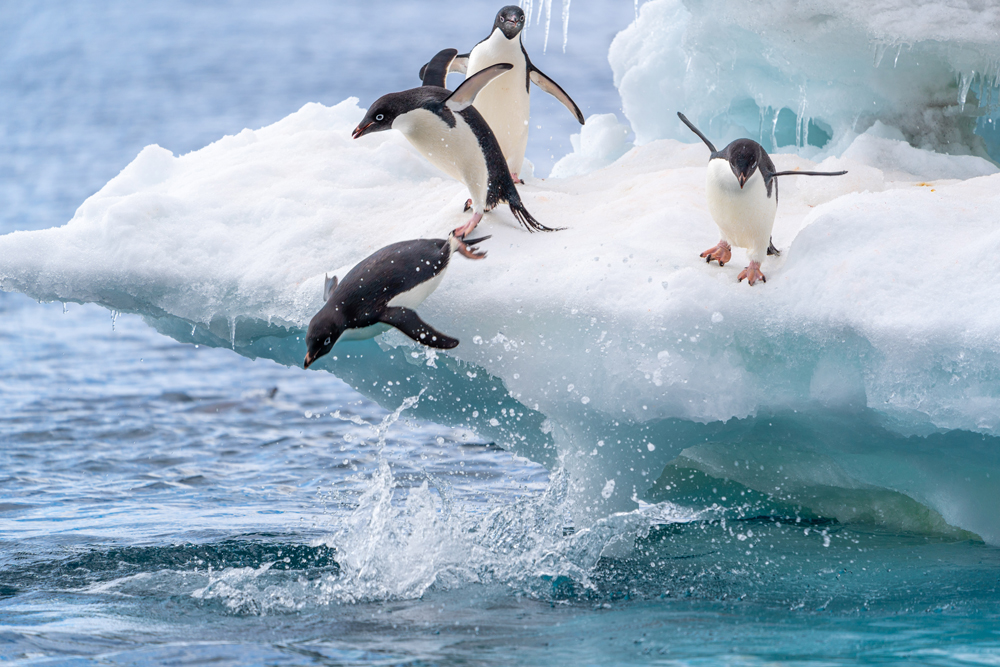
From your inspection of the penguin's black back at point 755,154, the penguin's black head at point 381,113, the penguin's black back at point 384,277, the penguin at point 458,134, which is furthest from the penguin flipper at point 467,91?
the penguin's black back at point 755,154

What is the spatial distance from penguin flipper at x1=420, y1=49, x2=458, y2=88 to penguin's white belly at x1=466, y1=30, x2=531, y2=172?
165 millimetres

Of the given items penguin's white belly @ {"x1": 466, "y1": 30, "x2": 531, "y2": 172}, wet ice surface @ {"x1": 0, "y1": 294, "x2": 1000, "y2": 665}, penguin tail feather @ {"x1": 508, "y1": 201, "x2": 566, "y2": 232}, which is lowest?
wet ice surface @ {"x1": 0, "y1": 294, "x2": 1000, "y2": 665}

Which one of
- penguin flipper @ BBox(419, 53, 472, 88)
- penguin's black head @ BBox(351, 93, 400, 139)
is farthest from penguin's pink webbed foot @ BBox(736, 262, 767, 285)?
penguin flipper @ BBox(419, 53, 472, 88)

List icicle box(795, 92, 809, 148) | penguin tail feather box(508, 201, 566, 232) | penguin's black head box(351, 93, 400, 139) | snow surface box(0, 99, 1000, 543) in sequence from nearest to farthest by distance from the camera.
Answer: snow surface box(0, 99, 1000, 543)
penguin's black head box(351, 93, 400, 139)
penguin tail feather box(508, 201, 566, 232)
icicle box(795, 92, 809, 148)

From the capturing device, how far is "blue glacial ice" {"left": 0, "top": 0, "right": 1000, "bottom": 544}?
3.27 m

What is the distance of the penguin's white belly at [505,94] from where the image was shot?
4.51 metres

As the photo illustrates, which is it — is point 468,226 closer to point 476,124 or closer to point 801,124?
point 476,124

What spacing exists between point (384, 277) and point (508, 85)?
1796 millimetres

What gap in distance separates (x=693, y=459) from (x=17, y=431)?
21.3 feet

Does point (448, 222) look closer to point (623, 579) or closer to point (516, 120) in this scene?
point (516, 120)

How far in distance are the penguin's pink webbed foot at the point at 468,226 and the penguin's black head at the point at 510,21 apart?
3.82ft

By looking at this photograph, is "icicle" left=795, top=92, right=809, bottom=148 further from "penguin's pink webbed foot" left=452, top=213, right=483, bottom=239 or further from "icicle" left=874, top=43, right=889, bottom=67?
"penguin's pink webbed foot" left=452, top=213, right=483, bottom=239

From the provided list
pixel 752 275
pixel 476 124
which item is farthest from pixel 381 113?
pixel 752 275

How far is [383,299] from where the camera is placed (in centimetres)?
304
